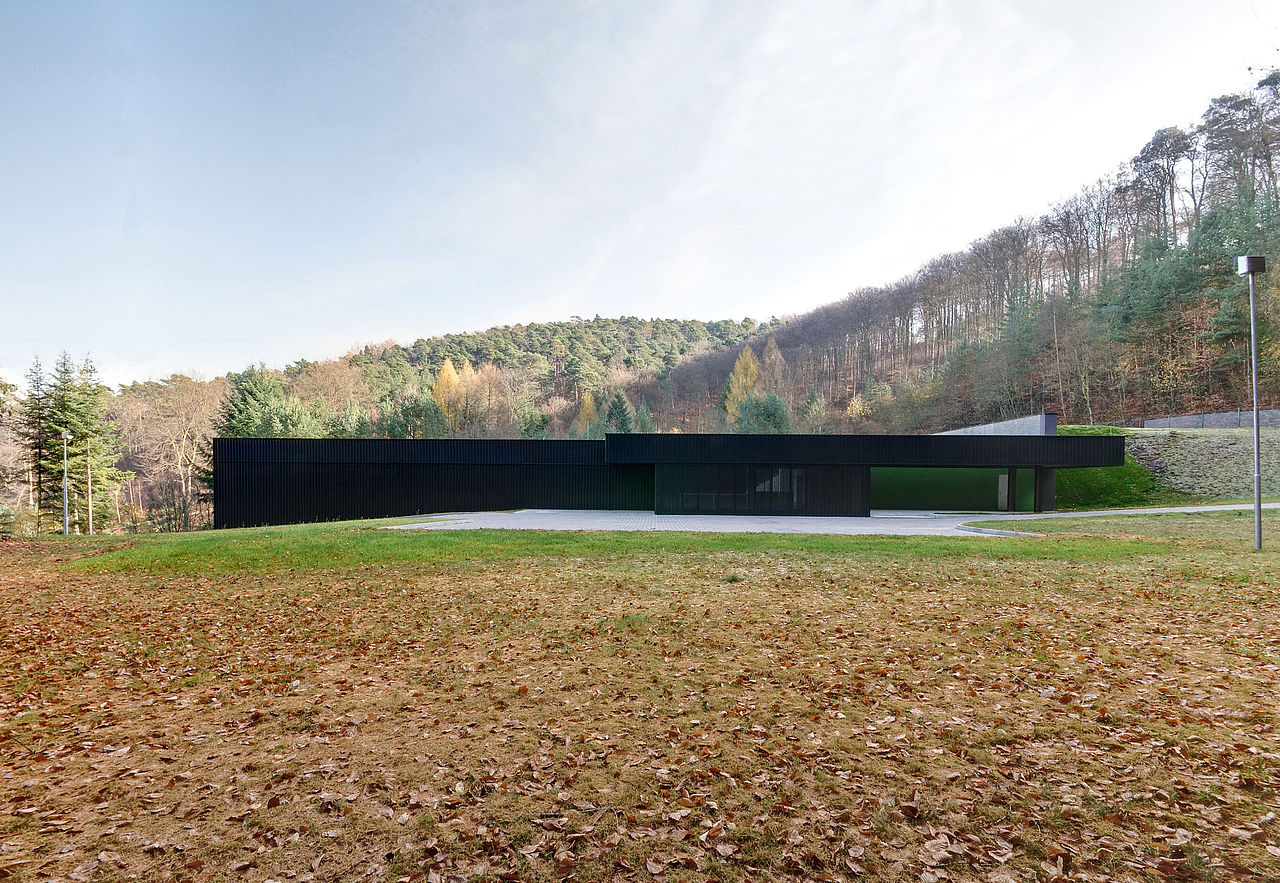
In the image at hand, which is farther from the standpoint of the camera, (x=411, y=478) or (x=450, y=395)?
(x=450, y=395)

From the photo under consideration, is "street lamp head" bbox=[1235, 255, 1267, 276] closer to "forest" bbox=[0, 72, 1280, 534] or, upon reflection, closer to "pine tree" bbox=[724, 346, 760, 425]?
"forest" bbox=[0, 72, 1280, 534]

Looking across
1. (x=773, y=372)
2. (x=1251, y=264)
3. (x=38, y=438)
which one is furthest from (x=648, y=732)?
(x=773, y=372)

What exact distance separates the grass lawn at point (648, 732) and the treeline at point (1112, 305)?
32.6m

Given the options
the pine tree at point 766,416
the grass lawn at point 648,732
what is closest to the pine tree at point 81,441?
the grass lawn at point 648,732

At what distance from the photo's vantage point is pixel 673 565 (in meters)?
10.6

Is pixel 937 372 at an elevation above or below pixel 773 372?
below

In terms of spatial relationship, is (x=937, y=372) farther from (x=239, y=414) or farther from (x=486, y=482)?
(x=239, y=414)

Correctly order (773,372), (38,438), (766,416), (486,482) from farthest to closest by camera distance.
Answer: (773,372)
(766,416)
(38,438)
(486,482)

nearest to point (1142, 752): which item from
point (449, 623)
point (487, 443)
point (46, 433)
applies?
point (449, 623)

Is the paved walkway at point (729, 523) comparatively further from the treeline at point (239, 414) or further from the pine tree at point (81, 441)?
the pine tree at point (81, 441)

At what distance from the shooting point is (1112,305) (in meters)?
35.0

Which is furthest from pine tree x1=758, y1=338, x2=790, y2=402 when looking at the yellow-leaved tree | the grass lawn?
the grass lawn

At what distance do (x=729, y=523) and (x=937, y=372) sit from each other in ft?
110

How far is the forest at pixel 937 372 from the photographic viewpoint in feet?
107
